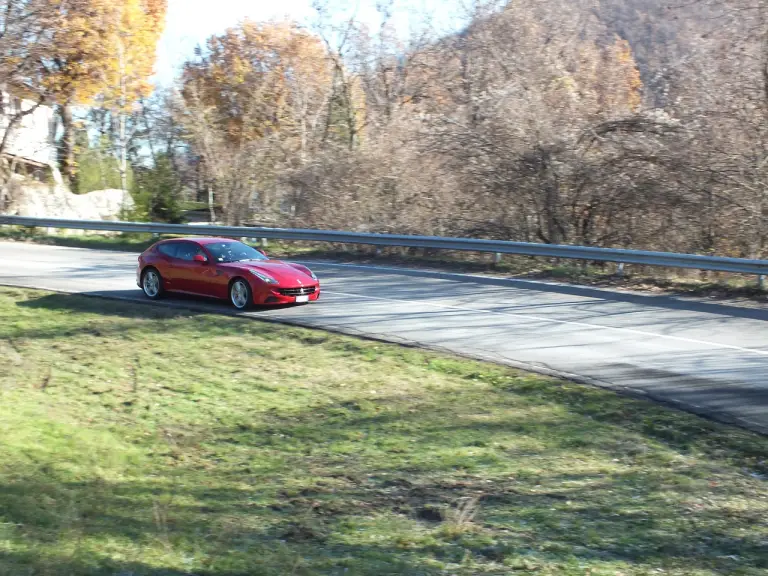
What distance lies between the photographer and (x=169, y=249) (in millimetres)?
16391

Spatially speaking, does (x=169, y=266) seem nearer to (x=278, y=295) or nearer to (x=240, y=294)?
(x=240, y=294)

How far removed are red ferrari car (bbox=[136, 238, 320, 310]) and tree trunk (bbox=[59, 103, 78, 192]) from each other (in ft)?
88.8

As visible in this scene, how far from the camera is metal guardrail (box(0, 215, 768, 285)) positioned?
684 inches

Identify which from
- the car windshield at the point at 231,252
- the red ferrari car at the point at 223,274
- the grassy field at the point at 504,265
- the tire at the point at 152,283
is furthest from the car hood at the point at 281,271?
the grassy field at the point at 504,265

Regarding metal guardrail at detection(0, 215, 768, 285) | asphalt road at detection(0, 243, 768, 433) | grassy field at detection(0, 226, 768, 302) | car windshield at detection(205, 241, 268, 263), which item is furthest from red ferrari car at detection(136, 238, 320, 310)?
grassy field at detection(0, 226, 768, 302)

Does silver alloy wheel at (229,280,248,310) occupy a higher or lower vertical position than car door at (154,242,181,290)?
lower

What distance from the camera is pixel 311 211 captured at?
27.4 metres

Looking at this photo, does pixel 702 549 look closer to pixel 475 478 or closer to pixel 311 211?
pixel 475 478

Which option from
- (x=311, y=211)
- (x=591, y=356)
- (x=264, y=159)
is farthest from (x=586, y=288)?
(x=264, y=159)

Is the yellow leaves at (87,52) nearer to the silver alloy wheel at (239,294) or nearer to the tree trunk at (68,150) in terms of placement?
the tree trunk at (68,150)

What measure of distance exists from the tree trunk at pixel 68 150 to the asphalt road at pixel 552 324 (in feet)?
72.6

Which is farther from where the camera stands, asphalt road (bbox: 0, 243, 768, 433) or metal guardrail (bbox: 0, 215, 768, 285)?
metal guardrail (bbox: 0, 215, 768, 285)

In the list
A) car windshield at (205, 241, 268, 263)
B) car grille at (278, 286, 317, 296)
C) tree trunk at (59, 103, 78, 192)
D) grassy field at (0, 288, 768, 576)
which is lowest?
grassy field at (0, 288, 768, 576)

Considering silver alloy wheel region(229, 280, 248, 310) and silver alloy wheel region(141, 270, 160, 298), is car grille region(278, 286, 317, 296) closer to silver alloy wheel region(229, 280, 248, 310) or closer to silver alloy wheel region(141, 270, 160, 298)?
silver alloy wheel region(229, 280, 248, 310)
